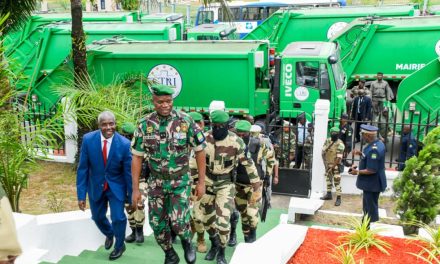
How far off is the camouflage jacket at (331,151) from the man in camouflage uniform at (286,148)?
78 cm

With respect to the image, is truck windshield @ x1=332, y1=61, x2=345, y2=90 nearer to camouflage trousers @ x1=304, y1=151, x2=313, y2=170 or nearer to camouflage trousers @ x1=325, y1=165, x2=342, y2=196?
camouflage trousers @ x1=304, y1=151, x2=313, y2=170

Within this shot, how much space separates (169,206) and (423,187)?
2.69m

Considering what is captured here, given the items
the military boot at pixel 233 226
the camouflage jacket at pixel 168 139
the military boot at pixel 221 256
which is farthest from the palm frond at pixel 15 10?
the military boot at pixel 221 256

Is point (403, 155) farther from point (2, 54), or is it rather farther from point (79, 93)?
point (2, 54)

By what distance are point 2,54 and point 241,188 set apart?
8.63 feet

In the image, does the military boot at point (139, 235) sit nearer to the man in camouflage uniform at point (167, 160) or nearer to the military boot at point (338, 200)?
the man in camouflage uniform at point (167, 160)

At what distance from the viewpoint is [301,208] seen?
6.57 m

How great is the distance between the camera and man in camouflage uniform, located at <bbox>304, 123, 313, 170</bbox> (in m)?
8.37

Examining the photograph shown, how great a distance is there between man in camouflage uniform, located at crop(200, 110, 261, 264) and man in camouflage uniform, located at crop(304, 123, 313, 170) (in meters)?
3.93

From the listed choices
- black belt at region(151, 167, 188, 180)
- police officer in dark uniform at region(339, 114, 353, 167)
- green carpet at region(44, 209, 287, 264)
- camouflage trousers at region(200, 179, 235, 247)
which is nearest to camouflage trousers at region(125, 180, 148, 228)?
green carpet at region(44, 209, 287, 264)

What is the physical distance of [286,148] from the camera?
356 inches

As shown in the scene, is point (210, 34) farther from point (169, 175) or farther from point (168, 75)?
point (169, 175)

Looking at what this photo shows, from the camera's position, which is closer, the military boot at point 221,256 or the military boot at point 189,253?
the military boot at point 189,253

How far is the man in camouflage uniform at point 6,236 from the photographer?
1.78 metres
